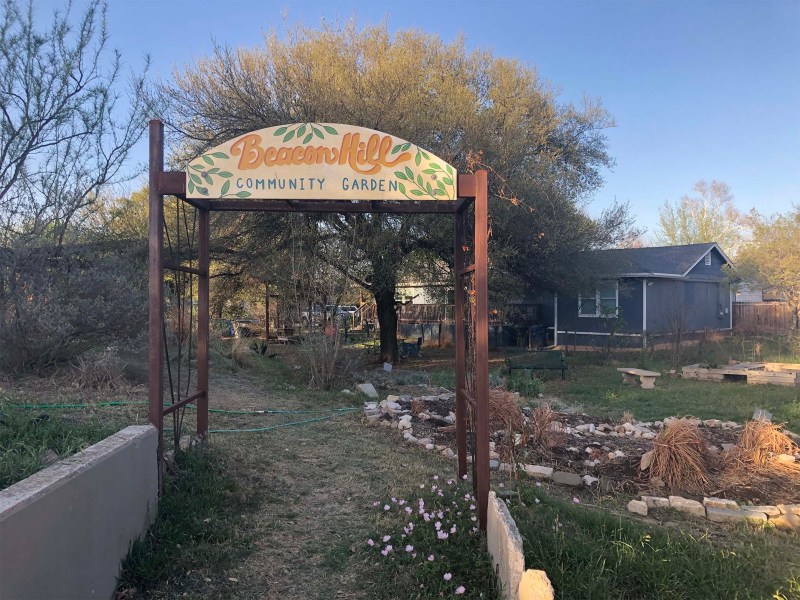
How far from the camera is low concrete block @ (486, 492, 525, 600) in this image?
2494mm

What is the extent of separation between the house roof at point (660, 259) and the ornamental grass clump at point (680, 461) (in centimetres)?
1111

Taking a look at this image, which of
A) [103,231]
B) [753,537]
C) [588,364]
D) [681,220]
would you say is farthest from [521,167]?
[681,220]

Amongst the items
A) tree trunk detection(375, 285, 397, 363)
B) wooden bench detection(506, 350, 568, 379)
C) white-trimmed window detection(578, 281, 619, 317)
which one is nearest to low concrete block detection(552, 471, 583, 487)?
wooden bench detection(506, 350, 568, 379)

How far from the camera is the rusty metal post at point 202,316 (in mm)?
4715

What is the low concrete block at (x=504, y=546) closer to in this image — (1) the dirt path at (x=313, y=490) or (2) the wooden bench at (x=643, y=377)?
(1) the dirt path at (x=313, y=490)

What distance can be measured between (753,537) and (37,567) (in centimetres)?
432

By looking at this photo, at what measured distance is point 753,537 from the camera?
12.8 feet

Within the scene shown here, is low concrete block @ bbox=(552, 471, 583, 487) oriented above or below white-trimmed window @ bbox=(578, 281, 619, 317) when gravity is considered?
below

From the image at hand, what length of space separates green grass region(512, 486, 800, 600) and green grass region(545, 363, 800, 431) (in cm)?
441

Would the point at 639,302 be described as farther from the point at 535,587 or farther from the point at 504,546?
the point at 535,587

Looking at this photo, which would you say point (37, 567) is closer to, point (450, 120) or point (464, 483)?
point (464, 483)

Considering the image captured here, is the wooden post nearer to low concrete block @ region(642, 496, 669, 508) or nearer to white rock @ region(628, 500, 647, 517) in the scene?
white rock @ region(628, 500, 647, 517)

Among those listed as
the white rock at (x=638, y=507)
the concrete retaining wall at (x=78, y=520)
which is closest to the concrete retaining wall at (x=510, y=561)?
the white rock at (x=638, y=507)

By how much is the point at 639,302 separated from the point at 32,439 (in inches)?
705
